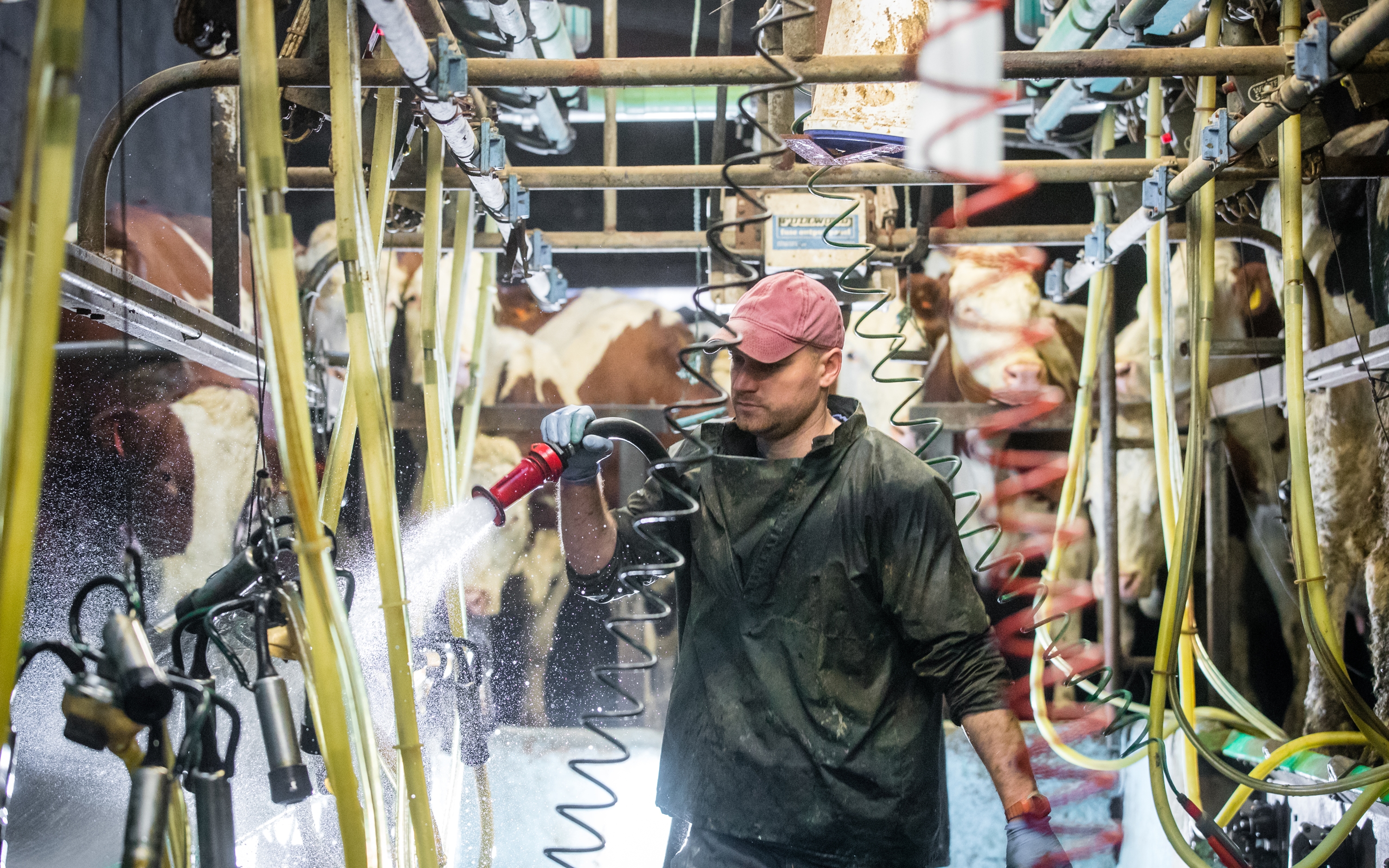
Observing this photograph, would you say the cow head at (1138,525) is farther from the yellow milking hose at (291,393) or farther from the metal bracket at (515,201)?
the yellow milking hose at (291,393)

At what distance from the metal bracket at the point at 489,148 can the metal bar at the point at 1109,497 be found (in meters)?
2.77

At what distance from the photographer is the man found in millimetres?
1963

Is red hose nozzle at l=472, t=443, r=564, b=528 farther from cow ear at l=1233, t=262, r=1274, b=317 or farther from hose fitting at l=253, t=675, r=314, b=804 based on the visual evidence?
cow ear at l=1233, t=262, r=1274, b=317

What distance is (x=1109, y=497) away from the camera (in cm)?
432

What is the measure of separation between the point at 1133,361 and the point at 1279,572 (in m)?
1.28

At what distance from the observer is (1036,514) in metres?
5.50

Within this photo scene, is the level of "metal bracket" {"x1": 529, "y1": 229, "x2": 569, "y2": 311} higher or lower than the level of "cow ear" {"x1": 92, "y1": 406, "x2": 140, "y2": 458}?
higher

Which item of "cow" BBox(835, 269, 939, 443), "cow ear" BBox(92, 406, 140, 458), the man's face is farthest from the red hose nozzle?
"cow" BBox(835, 269, 939, 443)

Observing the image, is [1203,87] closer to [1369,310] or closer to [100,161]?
[1369,310]

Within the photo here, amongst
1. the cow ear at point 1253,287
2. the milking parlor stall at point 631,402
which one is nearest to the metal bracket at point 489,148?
the milking parlor stall at point 631,402

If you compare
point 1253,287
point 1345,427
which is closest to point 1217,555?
point 1345,427

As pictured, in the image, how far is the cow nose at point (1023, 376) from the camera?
553 cm

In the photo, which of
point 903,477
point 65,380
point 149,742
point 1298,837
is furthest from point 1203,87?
point 65,380

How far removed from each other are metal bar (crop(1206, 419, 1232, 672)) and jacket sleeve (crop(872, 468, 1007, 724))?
2997mm
